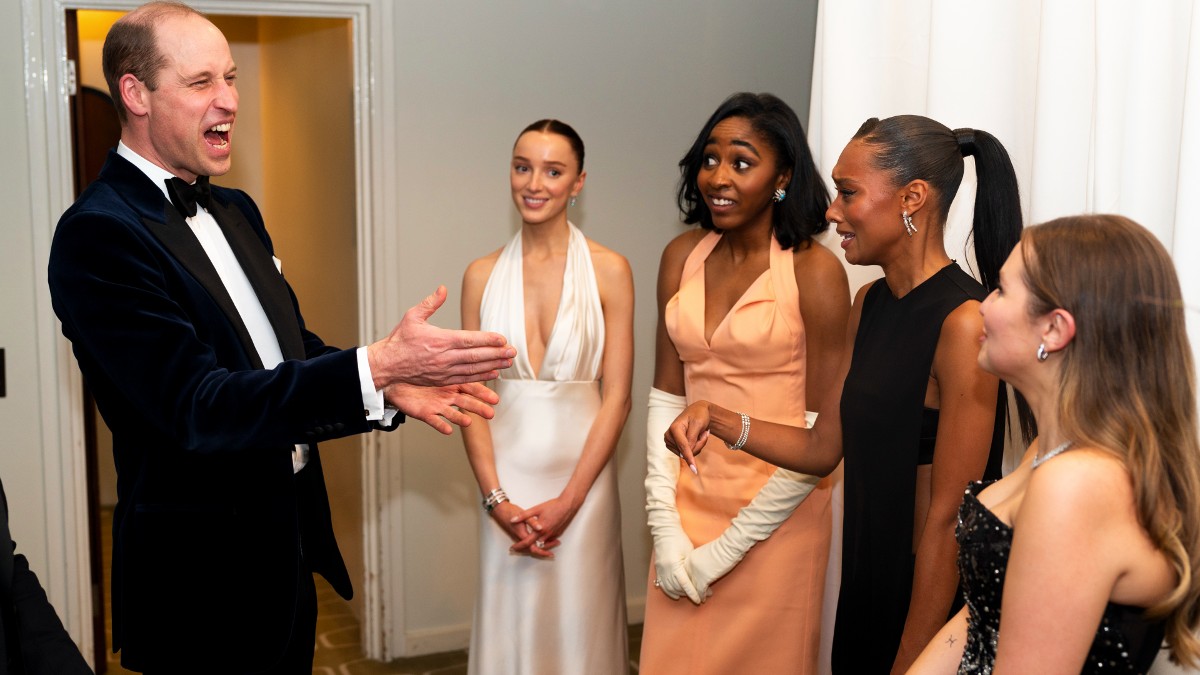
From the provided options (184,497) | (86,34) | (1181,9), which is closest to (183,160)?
(184,497)

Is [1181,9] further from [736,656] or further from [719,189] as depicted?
[736,656]

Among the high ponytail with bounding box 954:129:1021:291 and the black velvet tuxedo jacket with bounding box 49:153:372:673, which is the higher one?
the high ponytail with bounding box 954:129:1021:291

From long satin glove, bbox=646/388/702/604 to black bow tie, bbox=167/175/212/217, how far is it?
4.22ft

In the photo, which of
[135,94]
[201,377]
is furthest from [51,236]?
[201,377]

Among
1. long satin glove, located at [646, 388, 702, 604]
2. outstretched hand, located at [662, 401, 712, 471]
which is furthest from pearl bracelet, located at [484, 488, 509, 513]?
outstretched hand, located at [662, 401, 712, 471]

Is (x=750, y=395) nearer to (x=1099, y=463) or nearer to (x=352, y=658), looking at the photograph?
(x=1099, y=463)

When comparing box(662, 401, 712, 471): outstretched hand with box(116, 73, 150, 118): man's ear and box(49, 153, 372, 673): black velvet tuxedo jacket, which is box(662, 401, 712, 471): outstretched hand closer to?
box(49, 153, 372, 673): black velvet tuxedo jacket

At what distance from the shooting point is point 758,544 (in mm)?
2666

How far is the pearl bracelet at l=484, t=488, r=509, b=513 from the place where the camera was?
309cm

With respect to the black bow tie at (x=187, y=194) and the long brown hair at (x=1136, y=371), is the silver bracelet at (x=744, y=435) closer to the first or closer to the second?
the long brown hair at (x=1136, y=371)

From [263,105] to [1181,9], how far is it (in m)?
4.65

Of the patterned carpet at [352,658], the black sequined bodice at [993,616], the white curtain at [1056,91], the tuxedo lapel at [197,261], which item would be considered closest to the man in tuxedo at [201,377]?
the tuxedo lapel at [197,261]

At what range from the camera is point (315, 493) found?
2.31 m

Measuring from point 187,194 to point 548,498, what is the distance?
1.45 meters
